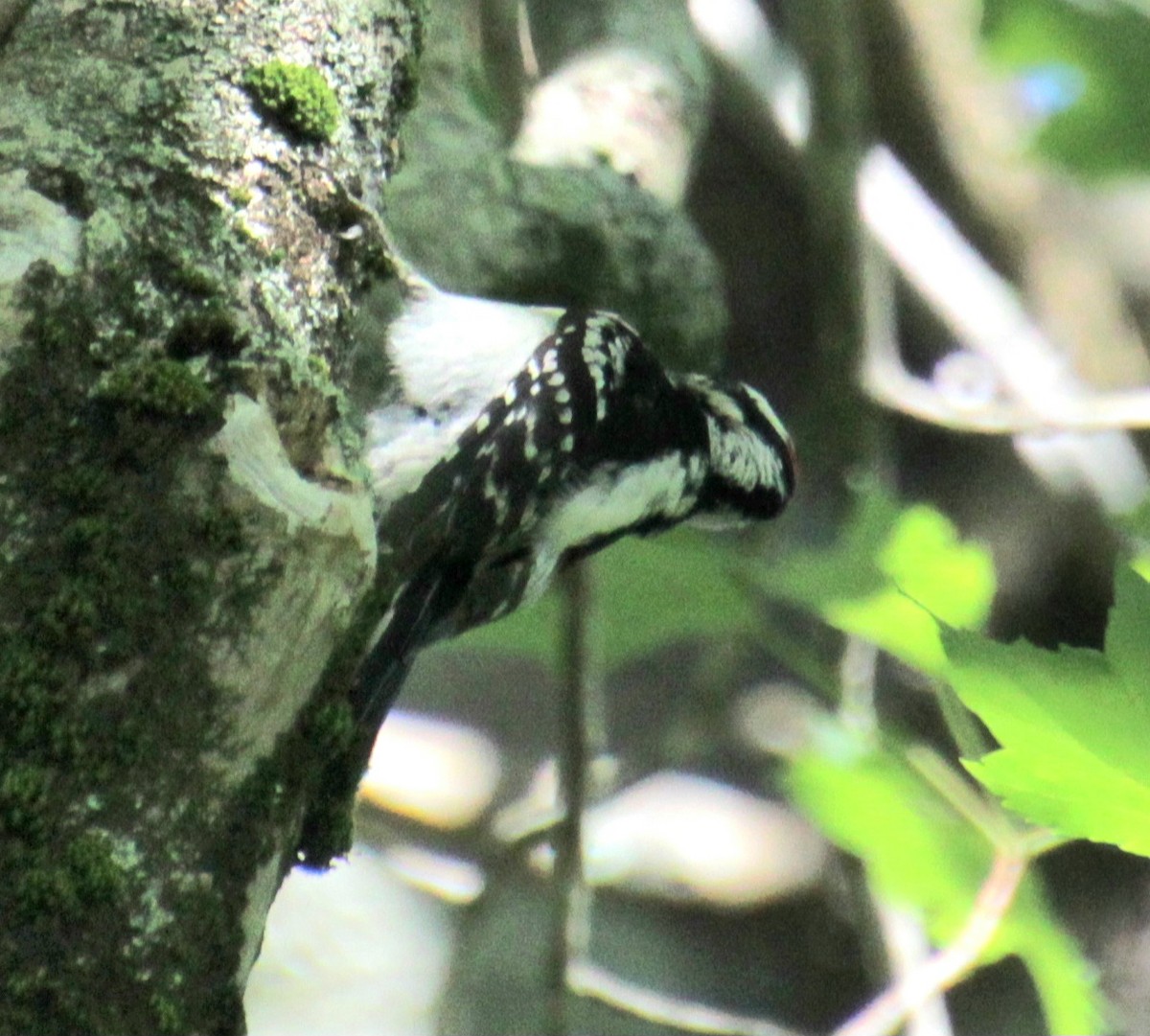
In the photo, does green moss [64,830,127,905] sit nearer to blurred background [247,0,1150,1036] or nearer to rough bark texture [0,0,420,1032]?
rough bark texture [0,0,420,1032]

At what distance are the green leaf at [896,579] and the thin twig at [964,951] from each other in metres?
0.32

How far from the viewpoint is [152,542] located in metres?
1.08

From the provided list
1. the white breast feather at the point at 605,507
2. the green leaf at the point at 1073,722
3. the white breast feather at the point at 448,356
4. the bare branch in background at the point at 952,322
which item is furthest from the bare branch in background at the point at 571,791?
the green leaf at the point at 1073,722

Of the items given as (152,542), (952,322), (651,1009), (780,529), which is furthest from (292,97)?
(780,529)

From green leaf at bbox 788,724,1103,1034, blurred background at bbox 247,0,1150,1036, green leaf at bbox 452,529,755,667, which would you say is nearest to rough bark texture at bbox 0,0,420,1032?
blurred background at bbox 247,0,1150,1036

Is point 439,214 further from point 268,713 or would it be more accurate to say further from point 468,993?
point 468,993

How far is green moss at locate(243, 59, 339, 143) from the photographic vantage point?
1325mm

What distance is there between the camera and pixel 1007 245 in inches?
149

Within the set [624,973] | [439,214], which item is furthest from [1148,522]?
[624,973]

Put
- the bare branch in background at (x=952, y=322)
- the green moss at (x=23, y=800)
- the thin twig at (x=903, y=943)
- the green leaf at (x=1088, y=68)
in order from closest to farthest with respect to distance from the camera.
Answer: the green moss at (x=23, y=800) → the green leaf at (x=1088, y=68) → the thin twig at (x=903, y=943) → the bare branch in background at (x=952, y=322)

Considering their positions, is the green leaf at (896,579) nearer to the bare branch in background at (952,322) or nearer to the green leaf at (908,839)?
the green leaf at (908,839)

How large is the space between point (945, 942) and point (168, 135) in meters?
1.43

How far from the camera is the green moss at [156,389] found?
1.08m

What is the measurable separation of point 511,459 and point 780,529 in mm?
1949
